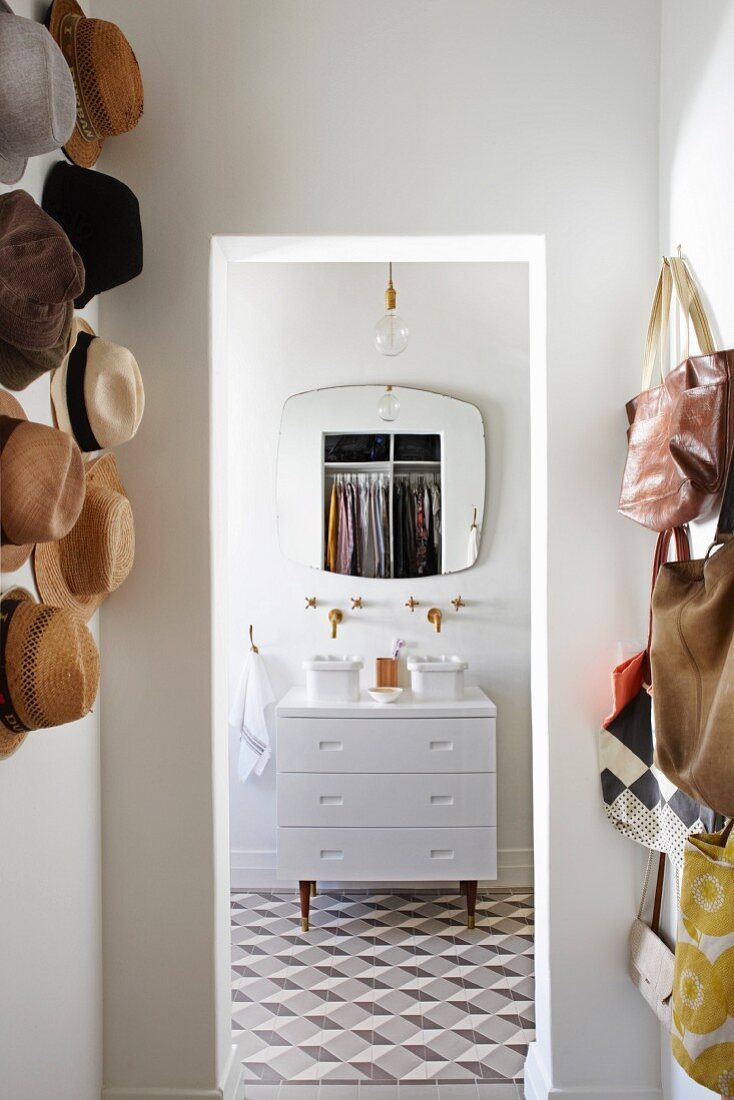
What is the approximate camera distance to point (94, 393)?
5.83ft

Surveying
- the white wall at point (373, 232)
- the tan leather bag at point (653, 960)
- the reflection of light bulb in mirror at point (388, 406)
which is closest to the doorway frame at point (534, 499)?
the white wall at point (373, 232)

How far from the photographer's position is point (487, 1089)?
2305 millimetres

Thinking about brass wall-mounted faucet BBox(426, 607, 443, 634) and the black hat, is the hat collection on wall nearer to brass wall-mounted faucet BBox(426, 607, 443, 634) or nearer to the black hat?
the black hat

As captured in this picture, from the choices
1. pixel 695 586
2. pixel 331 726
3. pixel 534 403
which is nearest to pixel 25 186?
pixel 534 403

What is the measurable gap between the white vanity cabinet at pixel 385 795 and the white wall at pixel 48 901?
139 cm

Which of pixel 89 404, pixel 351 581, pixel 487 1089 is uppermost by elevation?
pixel 89 404

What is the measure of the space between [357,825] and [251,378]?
1.94 metres

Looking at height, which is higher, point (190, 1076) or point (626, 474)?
point (626, 474)

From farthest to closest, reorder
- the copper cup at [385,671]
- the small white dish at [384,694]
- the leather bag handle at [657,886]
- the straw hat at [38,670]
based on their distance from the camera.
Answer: the copper cup at [385,671] < the small white dish at [384,694] < the leather bag handle at [657,886] < the straw hat at [38,670]

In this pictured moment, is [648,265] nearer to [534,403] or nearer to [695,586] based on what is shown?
[534,403]

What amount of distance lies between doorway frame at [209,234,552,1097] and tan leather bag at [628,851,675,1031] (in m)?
0.20

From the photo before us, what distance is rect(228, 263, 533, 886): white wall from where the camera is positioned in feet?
12.5

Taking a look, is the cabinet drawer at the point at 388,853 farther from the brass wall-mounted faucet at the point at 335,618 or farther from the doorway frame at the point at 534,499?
the doorway frame at the point at 534,499

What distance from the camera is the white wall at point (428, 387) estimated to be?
3.80 metres
